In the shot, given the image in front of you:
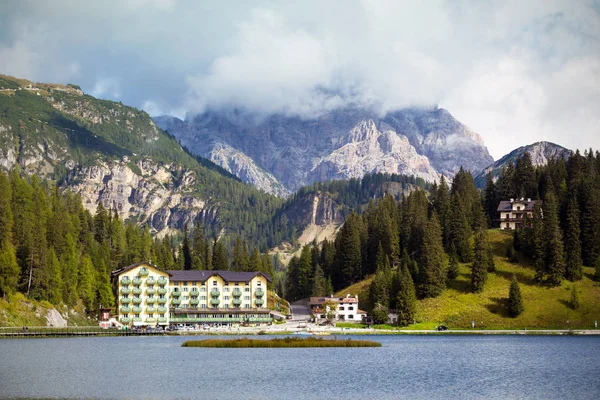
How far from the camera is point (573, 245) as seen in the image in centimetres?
17188

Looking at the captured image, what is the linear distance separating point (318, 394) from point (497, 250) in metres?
127

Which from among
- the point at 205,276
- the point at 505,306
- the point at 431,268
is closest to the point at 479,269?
the point at 505,306

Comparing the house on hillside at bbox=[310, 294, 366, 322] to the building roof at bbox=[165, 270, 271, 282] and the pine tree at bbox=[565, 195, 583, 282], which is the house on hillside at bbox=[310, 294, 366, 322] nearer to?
the building roof at bbox=[165, 270, 271, 282]

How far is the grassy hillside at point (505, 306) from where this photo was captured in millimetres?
155250

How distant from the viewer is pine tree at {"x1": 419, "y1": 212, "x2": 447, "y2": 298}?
559 ft

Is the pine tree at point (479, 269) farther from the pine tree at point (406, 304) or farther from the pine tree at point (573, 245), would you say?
the pine tree at point (573, 245)

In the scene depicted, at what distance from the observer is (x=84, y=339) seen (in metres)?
140

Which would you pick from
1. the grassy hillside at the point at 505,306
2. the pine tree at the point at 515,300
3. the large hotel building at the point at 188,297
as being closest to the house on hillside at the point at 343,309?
the large hotel building at the point at 188,297

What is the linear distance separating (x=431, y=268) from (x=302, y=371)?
88070mm

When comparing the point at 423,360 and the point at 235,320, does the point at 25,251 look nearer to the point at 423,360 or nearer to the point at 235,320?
the point at 235,320

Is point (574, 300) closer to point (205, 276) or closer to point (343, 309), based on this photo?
point (343, 309)

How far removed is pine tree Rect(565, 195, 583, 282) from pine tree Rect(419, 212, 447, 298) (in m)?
28.0

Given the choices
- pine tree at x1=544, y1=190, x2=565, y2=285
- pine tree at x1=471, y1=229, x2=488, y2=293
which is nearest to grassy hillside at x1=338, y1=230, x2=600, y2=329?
pine tree at x1=471, y1=229, x2=488, y2=293

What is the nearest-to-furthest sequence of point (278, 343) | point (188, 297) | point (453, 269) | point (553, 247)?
point (278, 343)
point (553, 247)
point (453, 269)
point (188, 297)
